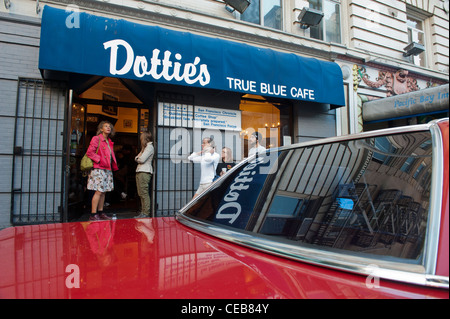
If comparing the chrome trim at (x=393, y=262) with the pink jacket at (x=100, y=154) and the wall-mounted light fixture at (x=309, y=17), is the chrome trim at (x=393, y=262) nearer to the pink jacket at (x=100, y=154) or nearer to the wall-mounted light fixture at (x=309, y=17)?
the pink jacket at (x=100, y=154)

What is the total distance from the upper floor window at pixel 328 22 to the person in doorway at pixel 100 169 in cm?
662

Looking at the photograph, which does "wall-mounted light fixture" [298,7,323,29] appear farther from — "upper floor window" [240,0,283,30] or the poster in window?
the poster in window

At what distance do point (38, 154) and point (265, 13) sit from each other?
21.8ft

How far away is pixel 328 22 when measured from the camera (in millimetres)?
8227

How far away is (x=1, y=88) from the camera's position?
488cm

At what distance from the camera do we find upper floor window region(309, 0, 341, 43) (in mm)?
8031

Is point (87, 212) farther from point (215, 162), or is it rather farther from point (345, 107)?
point (345, 107)

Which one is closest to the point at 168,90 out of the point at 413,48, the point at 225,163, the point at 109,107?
the point at 109,107

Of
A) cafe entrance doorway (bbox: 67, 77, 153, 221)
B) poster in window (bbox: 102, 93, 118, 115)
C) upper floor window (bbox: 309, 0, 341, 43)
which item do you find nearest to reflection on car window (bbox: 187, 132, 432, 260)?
cafe entrance doorway (bbox: 67, 77, 153, 221)

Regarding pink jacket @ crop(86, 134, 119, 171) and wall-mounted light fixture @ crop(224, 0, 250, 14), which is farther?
wall-mounted light fixture @ crop(224, 0, 250, 14)

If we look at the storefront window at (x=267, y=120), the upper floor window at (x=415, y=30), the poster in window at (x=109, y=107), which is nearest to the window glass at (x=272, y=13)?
the storefront window at (x=267, y=120)

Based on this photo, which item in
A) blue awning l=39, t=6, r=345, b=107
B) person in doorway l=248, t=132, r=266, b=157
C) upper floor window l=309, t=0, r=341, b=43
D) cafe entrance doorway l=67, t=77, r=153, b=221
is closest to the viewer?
blue awning l=39, t=6, r=345, b=107

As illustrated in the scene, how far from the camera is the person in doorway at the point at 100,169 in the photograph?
4949mm
